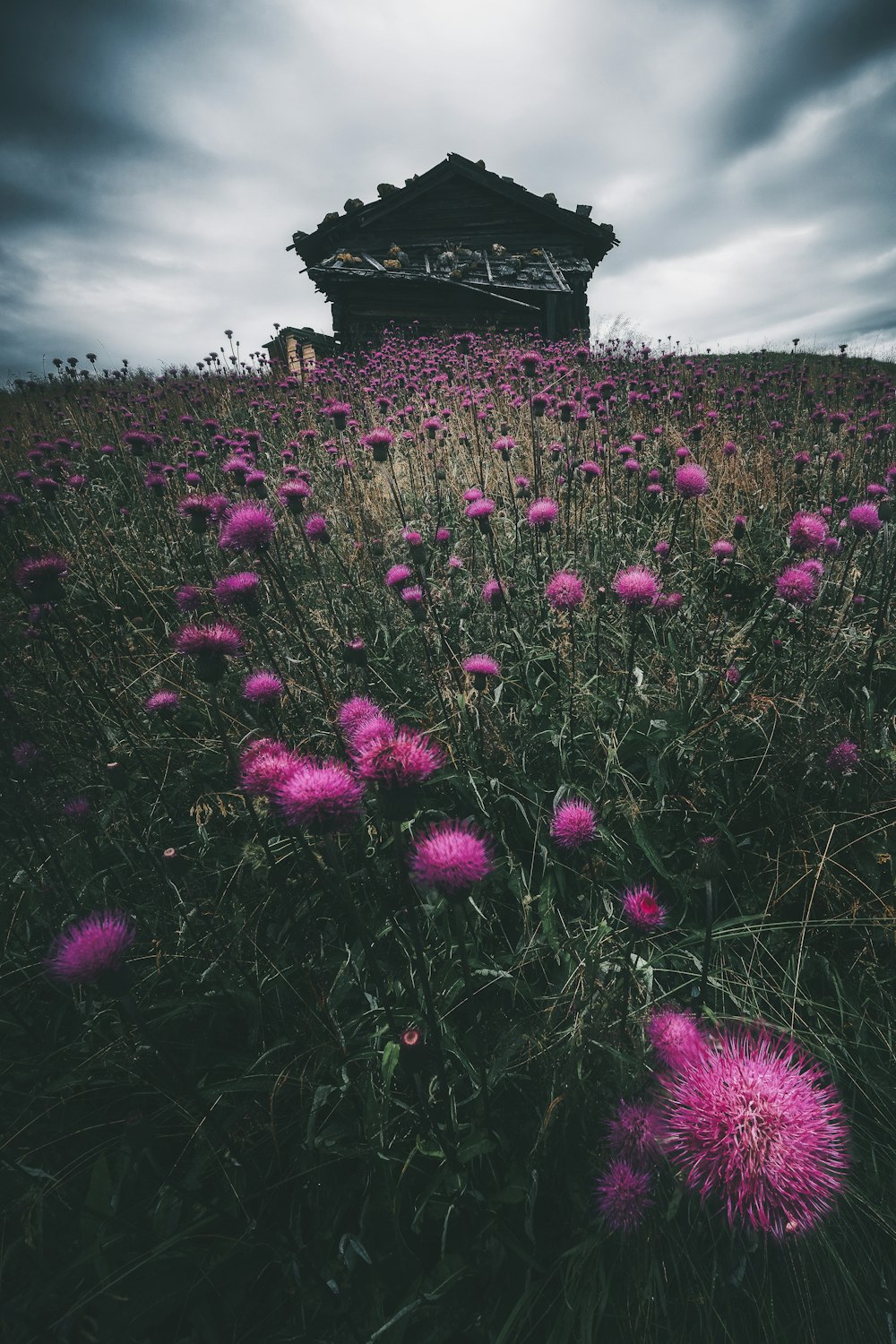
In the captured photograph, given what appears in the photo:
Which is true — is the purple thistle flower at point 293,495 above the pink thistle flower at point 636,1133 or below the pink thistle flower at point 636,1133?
above

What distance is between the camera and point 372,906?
2092 millimetres

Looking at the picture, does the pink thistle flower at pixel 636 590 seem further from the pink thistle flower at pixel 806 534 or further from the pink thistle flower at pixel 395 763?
the pink thistle flower at pixel 395 763

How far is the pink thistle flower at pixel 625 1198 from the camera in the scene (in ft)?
3.84

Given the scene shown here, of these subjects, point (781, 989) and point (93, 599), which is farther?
point (93, 599)

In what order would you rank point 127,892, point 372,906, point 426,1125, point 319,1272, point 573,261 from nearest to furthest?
point 319,1272 < point 426,1125 < point 372,906 < point 127,892 < point 573,261

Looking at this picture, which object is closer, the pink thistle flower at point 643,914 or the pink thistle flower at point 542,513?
the pink thistle flower at point 643,914

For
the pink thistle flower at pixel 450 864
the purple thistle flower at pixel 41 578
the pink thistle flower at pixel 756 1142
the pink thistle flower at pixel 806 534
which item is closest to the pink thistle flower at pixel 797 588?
the pink thistle flower at pixel 806 534

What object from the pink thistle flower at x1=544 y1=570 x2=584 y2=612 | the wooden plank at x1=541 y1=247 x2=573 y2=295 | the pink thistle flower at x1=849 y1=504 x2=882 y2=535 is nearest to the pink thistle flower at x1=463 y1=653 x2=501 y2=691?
the pink thistle flower at x1=544 y1=570 x2=584 y2=612

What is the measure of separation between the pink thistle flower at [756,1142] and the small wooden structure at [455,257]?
1550cm

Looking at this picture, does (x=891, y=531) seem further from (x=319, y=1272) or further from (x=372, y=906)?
(x=319, y=1272)

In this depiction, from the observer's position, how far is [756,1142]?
1020mm

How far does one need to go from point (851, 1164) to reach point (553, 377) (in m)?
8.37

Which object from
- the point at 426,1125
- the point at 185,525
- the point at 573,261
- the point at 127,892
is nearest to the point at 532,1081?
the point at 426,1125

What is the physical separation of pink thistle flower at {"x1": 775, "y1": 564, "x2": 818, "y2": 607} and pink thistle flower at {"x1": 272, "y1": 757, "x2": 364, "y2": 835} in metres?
2.09
